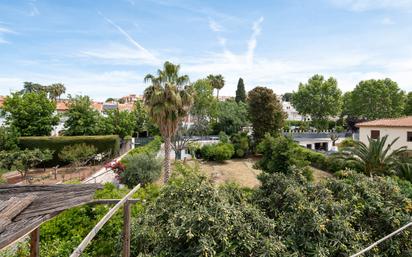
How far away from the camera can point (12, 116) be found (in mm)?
27500

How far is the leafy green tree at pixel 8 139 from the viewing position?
2309cm

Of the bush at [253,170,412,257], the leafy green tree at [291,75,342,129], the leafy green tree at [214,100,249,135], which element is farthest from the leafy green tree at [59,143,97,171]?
the leafy green tree at [291,75,342,129]

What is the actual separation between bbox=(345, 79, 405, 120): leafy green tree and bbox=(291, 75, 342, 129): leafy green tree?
4.34m

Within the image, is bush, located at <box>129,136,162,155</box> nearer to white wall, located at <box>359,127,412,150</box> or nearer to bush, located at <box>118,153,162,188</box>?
bush, located at <box>118,153,162,188</box>

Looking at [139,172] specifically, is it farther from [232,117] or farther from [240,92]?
[240,92]

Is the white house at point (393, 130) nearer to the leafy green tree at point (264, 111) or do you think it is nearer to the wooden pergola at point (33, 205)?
the leafy green tree at point (264, 111)

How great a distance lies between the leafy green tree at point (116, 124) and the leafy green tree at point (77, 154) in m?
7.57

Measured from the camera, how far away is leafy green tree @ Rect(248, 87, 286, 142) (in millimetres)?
31906

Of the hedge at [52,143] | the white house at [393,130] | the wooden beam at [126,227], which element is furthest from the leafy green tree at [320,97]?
the wooden beam at [126,227]

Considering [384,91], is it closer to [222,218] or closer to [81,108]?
[81,108]

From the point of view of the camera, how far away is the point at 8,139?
23.7 m

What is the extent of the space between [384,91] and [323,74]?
11.5 meters

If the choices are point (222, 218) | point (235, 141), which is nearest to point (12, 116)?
point (235, 141)

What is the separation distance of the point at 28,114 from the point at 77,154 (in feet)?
34.0
